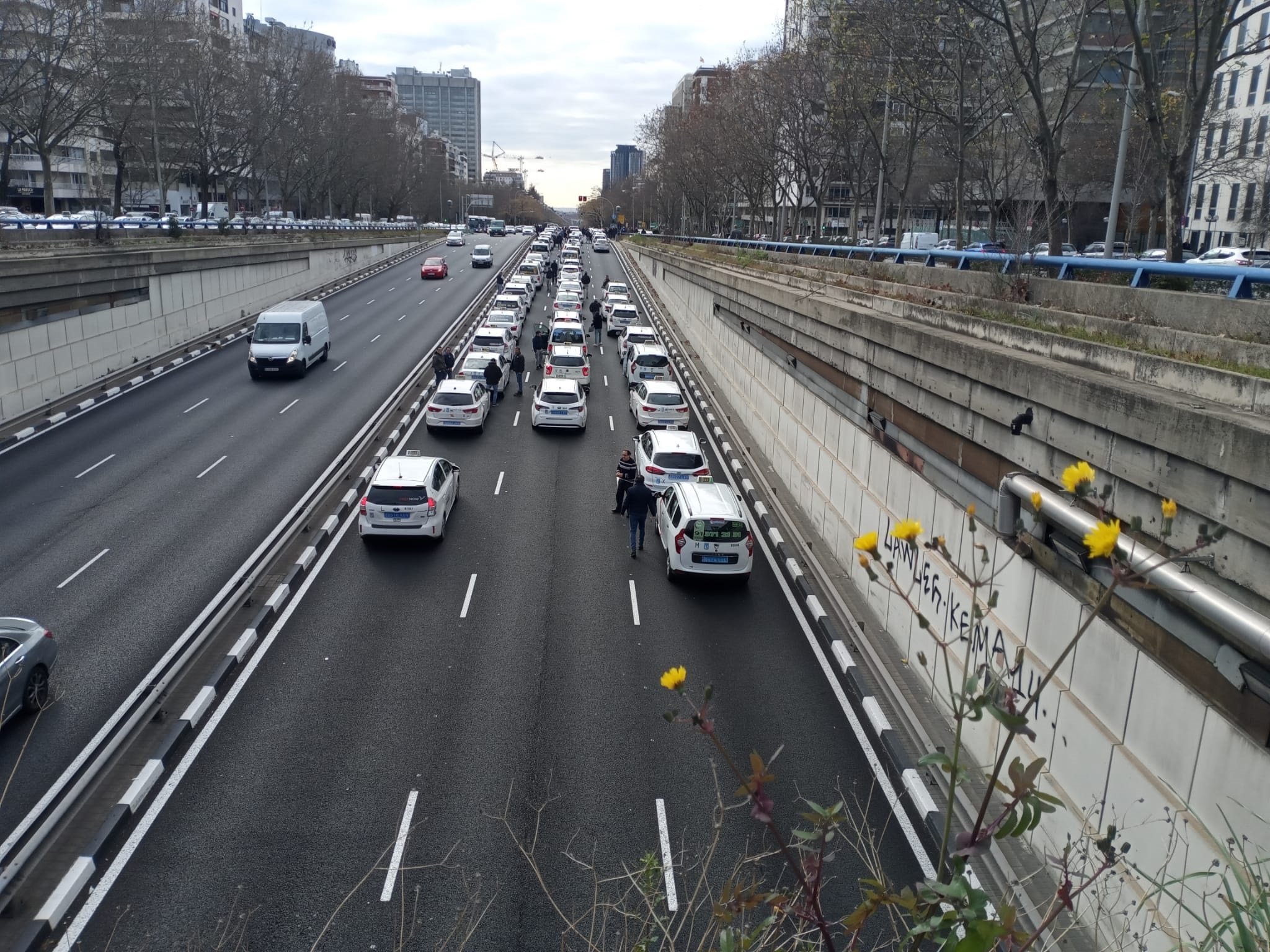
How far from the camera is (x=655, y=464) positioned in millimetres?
21031

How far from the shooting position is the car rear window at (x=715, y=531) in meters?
16.3

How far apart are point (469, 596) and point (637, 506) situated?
3.60 metres

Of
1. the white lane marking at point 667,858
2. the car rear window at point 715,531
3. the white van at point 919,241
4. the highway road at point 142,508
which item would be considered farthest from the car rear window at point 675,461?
the white van at point 919,241

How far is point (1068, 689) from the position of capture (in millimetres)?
9031

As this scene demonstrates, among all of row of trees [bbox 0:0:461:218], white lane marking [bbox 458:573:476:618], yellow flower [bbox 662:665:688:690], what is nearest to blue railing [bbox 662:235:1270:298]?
yellow flower [bbox 662:665:688:690]

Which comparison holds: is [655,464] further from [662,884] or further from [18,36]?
[18,36]

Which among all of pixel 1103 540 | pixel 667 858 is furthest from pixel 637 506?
pixel 1103 540

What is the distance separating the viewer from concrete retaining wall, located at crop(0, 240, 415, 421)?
2522 centimetres

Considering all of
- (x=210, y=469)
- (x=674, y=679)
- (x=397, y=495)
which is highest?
(x=674, y=679)

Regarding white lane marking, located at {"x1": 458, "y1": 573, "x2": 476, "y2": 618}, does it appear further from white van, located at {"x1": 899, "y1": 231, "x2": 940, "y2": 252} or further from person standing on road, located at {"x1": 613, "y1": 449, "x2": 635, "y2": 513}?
white van, located at {"x1": 899, "y1": 231, "x2": 940, "y2": 252}

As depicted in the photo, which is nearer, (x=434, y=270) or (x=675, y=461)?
(x=675, y=461)

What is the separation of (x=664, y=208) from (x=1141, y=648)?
→ 11687 cm

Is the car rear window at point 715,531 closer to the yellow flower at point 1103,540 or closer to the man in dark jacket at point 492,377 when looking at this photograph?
the yellow flower at point 1103,540

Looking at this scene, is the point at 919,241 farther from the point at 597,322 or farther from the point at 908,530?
the point at 908,530
